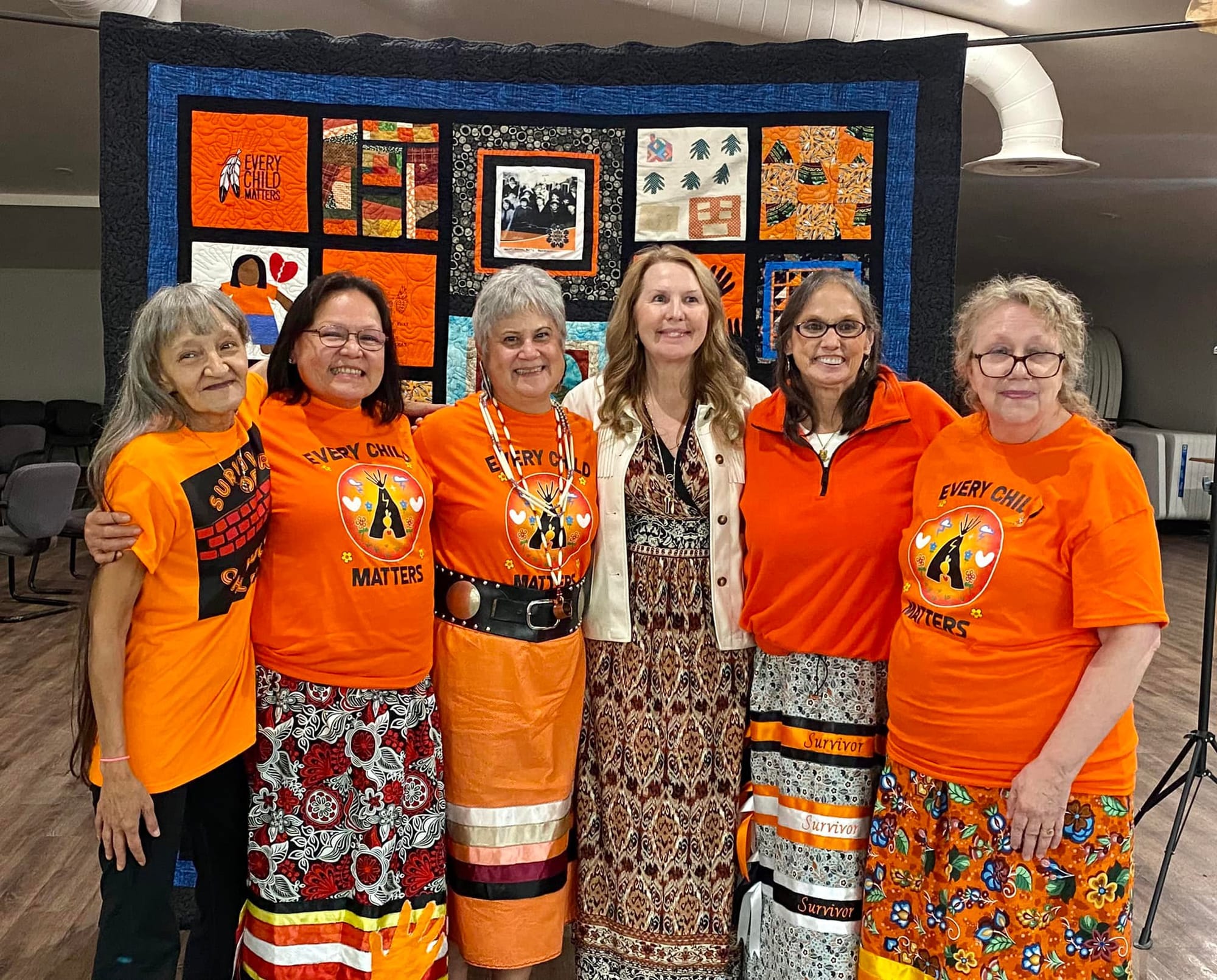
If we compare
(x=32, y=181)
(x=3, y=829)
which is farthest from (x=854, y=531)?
(x=32, y=181)

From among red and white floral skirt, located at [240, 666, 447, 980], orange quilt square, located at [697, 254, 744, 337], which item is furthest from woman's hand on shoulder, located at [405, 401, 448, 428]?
orange quilt square, located at [697, 254, 744, 337]

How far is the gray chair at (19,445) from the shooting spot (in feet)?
25.9

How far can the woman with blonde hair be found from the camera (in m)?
2.01

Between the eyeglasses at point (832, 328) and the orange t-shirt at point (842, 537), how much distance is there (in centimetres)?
13

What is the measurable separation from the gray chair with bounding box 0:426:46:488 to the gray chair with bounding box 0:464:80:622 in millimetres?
2396

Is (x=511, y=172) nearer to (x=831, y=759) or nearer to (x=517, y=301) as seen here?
(x=517, y=301)

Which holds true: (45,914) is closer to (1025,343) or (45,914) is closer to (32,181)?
(1025,343)

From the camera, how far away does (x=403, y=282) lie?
9.20ft

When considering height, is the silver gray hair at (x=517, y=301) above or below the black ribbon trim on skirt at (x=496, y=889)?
above

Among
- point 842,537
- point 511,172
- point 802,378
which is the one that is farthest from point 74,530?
point 842,537

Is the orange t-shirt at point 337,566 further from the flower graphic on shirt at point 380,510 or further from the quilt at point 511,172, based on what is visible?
the quilt at point 511,172

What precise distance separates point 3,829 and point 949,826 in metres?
2.96

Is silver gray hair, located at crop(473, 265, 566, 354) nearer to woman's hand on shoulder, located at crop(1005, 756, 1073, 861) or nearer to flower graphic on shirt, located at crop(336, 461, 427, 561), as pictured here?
flower graphic on shirt, located at crop(336, 461, 427, 561)

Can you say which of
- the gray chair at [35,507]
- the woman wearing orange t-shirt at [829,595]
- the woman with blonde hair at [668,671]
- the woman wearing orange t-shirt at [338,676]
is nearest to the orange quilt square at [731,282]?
the woman with blonde hair at [668,671]
